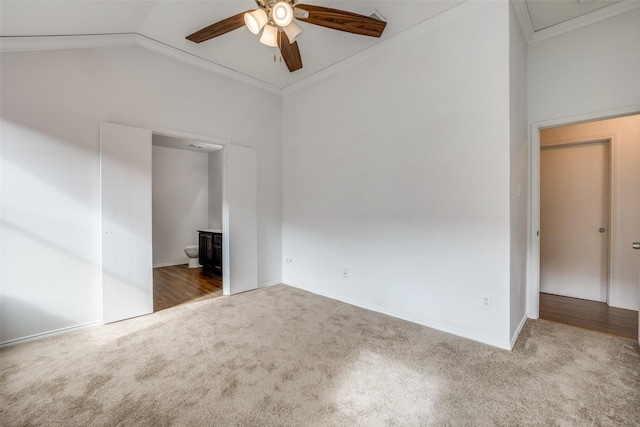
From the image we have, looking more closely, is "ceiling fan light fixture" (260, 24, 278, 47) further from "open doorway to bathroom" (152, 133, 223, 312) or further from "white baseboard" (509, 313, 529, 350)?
"open doorway to bathroom" (152, 133, 223, 312)

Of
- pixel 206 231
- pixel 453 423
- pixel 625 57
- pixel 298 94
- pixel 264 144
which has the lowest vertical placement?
pixel 453 423

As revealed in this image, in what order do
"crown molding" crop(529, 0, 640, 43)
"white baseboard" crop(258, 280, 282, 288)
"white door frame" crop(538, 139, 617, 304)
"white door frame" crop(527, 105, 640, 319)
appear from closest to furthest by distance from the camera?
"crown molding" crop(529, 0, 640, 43), "white door frame" crop(527, 105, 640, 319), "white door frame" crop(538, 139, 617, 304), "white baseboard" crop(258, 280, 282, 288)

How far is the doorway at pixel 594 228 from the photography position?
10.3 ft

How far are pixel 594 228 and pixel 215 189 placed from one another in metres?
6.32

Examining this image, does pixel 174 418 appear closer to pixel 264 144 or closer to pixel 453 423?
pixel 453 423

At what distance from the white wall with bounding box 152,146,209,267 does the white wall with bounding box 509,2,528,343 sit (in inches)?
223

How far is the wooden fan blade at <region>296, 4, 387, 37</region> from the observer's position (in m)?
2.05

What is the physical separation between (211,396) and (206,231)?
12.3 ft

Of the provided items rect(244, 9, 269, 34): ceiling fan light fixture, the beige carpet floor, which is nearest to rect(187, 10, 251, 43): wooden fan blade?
rect(244, 9, 269, 34): ceiling fan light fixture

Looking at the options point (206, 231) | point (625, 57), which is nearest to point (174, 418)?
point (206, 231)

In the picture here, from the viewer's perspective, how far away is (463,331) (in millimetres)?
2520

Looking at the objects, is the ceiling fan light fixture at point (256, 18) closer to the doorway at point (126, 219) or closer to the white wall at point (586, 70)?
the doorway at point (126, 219)

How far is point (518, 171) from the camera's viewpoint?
2.55m

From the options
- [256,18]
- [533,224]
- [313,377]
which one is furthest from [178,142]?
[533,224]
